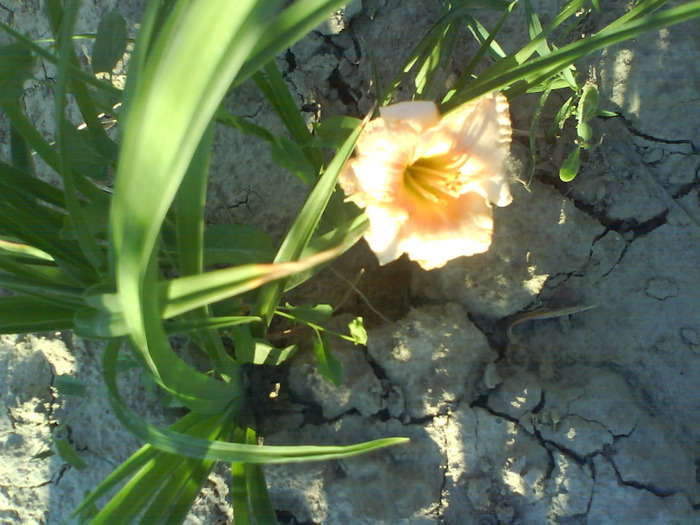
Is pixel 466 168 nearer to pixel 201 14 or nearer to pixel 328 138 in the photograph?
pixel 328 138

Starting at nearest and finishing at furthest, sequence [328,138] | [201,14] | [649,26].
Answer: [201,14] < [649,26] < [328,138]

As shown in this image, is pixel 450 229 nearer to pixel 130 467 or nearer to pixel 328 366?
pixel 328 366

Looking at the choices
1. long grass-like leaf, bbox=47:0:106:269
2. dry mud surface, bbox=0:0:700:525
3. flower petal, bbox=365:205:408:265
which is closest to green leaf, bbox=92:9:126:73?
long grass-like leaf, bbox=47:0:106:269

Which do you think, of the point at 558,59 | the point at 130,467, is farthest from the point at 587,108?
the point at 130,467

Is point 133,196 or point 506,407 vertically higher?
point 133,196

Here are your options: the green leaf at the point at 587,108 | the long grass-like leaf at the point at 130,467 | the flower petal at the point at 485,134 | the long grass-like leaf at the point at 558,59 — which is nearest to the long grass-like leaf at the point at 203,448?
the long grass-like leaf at the point at 130,467

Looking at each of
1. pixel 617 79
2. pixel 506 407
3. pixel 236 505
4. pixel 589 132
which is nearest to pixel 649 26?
pixel 589 132
